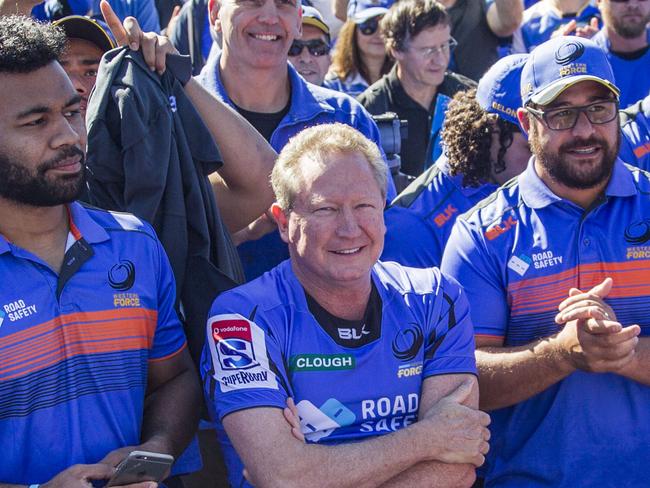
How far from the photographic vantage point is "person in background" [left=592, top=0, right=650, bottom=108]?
6.46 metres

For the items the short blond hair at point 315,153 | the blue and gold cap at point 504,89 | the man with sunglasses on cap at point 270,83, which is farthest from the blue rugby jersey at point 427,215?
the short blond hair at point 315,153

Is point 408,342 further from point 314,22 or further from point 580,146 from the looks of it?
point 314,22

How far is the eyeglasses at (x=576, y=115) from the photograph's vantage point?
4.03m

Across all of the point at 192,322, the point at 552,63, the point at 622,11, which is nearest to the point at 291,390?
the point at 192,322

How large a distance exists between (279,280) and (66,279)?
74cm

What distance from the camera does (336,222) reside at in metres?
3.45

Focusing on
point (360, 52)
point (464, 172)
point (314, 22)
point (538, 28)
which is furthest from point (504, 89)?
point (538, 28)

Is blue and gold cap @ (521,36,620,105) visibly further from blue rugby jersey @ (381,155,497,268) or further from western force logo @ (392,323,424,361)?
western force logo @ (392,323,424,361)

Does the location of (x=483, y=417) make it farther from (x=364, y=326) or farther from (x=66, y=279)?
(x=66, y=279)

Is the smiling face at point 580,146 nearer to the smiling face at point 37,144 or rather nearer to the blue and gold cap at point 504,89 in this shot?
the blue and gold cap at point 504,89

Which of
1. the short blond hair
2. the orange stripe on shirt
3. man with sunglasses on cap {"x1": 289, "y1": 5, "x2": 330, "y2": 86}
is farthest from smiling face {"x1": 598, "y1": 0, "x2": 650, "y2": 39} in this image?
the orange stripe on shirt

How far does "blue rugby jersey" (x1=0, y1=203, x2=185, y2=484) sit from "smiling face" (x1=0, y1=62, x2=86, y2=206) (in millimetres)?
162

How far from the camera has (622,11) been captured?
6.59 metres

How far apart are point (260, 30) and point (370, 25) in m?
2.77
